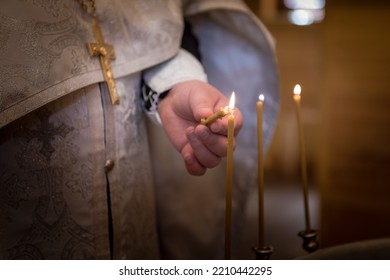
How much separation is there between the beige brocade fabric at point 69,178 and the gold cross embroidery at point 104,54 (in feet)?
0.04

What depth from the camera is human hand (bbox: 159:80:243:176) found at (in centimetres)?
52

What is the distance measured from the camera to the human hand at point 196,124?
1.71 feet

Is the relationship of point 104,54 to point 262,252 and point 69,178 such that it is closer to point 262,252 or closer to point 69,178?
point 69,178

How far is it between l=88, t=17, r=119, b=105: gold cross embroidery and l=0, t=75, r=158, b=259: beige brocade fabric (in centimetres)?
1

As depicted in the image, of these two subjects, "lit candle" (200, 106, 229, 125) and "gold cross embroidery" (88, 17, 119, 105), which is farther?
"gold cross embroidery" (88, 17, 119, 105)

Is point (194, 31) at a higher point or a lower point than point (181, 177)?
higher

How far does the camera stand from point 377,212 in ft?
4.24

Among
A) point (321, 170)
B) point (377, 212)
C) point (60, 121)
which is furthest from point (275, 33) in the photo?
point (60, 121)

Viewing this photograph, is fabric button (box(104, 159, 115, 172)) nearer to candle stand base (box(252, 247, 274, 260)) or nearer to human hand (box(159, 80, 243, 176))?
human hand (box(159, 80, 243, 176))

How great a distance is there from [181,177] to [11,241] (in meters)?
0.30

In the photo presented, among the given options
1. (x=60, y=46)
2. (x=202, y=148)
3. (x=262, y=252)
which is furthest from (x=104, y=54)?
(x=262, y=252)

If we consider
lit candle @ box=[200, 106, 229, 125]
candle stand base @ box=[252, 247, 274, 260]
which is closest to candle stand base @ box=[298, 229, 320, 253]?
candle stand base @ box=[252, 247, 274, 260]
